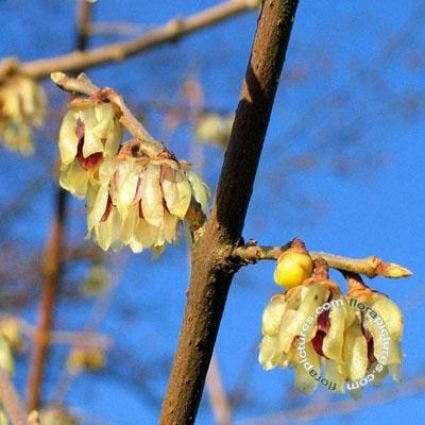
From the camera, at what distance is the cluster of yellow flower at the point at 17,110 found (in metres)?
2.51

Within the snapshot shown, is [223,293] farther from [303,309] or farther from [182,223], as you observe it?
[182,223]

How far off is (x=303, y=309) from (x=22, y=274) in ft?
11.5

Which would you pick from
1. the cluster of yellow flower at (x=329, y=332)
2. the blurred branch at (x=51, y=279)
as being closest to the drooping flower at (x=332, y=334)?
the cluster of yellow flower at (x=329, y=332)

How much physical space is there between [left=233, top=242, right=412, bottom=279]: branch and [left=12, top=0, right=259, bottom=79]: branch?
167cm

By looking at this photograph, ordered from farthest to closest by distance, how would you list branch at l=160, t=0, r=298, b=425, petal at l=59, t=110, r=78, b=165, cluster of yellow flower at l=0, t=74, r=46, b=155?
1. cluster of yellow flower at l=0, t=74, r=46, b=155
2. petal at l=59, t=110, r=78, b=165
3. branch at l=160, t=0, r=298, b=425

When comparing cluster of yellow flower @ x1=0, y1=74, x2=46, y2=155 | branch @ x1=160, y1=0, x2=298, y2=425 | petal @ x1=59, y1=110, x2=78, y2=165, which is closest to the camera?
branch @ x1=160, y1=0, x2=298, y2=425

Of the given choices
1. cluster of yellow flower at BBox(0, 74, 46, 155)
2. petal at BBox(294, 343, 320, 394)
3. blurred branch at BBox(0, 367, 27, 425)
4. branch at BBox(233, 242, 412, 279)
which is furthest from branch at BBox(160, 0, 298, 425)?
cluster of yellow flower at BBox(0, 74, 46, 155)

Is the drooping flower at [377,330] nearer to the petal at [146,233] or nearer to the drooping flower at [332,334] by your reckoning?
the drooping flower at [332,334]

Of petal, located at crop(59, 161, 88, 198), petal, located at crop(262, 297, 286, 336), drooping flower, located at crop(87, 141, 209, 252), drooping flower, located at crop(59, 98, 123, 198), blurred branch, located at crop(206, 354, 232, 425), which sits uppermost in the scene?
blurred branch, located at crop(206, 354, 232, 425)

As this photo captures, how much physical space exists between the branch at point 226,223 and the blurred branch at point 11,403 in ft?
0.71

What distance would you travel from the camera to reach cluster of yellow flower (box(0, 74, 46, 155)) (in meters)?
2.51

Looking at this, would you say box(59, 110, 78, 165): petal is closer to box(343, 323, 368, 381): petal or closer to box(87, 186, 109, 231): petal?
box(87, 186, 109, 231): petal

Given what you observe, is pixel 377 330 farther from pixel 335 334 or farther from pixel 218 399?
pixel 218 399

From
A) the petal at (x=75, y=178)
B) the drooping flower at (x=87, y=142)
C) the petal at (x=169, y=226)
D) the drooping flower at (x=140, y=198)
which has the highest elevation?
the drooping flower at (x=87, y=142)
